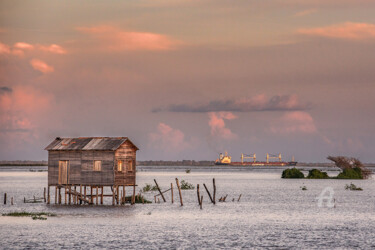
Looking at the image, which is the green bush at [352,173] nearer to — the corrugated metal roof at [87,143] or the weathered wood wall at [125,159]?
the weathered wood wall at [125,159]

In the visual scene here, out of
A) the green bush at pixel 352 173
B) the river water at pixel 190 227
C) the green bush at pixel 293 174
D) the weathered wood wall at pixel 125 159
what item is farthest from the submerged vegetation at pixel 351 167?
the weathered wood wall at pixel 125 159

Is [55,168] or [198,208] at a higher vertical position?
[55,168]

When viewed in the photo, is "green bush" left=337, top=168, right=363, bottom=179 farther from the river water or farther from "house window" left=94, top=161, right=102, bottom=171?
"house window" left=94, top=161, right=102, bottom=171

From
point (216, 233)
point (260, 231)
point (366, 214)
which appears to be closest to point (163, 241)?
point (216, 233)

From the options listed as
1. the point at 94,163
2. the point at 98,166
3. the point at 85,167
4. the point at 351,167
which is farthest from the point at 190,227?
the point at 351,167

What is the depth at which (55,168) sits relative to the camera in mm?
69125

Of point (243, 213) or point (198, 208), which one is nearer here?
point (243, 213)

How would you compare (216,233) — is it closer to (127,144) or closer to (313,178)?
(127,144)

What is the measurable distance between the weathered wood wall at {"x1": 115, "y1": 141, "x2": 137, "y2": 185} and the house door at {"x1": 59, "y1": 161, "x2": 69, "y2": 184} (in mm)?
5763

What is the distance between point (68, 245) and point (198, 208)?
3117cm

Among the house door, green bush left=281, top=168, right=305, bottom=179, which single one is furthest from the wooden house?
green bush left=281, top=168, right=305, bottom=179

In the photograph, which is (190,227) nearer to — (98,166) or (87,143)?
(98,166)

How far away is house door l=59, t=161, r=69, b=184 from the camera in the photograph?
68.3 meters

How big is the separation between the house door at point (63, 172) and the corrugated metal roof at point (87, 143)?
67.5 inches
